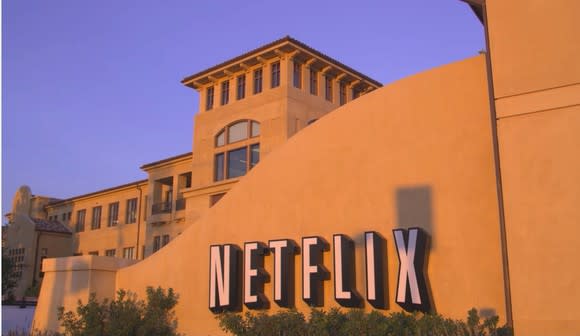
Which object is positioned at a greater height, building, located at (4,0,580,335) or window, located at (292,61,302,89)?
window, located at (292,61,302,89)

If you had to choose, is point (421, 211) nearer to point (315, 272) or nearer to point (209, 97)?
point (315, 272)

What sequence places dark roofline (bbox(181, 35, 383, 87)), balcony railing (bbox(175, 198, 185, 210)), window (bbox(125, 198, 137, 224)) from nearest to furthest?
dark roofline (bbox(181, 35, 383, 87))
balcony railing (bbox(175, 198, 185, 210))
window (bbox(125, 198, 137, 224))

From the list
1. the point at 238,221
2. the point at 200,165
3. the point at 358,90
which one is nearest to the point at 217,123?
the point at 200,165

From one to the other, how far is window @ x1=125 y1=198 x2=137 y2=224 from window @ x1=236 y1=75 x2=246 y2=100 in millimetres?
17082

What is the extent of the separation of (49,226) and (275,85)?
2986 cm

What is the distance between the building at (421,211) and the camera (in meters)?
10.1

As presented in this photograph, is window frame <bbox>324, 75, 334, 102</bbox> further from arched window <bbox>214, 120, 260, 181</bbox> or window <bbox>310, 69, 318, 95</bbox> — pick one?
arched window <bbox>214, 120, 260, 181</bbox>

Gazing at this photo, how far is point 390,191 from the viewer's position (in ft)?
42.3

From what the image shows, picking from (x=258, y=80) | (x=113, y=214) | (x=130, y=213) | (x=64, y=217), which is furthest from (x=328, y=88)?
(x=64, y=217)

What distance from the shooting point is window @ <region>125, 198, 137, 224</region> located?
46.7 m

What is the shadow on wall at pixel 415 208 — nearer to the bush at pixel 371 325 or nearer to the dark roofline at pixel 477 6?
the bush at pixel 371 325

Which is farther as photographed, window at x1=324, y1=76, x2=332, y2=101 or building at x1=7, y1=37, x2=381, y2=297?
window at x1=324, y1=76, x2=332, y2=101

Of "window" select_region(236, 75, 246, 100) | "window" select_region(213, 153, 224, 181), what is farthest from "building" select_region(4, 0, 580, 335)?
"window" select_region(236, 75, 246, 100)

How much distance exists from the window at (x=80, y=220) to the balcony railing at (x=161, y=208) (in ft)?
43.1
